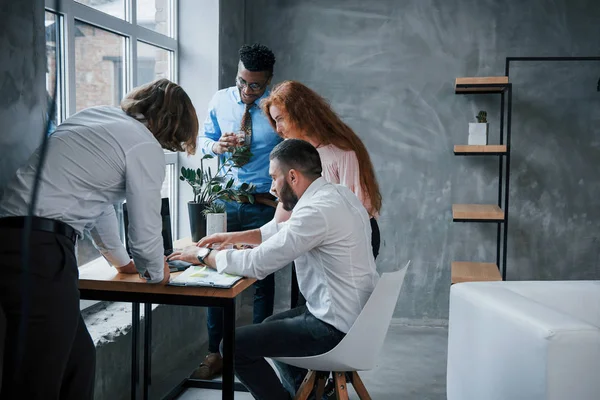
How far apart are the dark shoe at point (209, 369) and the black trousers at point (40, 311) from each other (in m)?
1.57

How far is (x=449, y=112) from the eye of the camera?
14.0ft

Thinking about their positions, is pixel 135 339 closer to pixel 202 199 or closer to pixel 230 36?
pixel 202 199

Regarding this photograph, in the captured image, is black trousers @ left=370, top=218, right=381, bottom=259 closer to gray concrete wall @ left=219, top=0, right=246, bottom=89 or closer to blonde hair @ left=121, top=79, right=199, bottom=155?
blonde hair @ left=121, top=79, right=199, bottom=155

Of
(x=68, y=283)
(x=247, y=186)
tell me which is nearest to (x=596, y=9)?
(x=247, y=186)

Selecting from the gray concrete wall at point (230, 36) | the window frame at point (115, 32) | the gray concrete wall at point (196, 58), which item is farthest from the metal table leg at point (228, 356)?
the gray concrete wall at point (230, 36)

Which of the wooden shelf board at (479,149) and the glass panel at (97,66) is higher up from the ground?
the glass panel at (97,66)

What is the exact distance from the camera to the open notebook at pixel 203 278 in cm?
207

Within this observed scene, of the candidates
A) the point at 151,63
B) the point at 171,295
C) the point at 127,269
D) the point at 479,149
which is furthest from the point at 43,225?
the point at 479,149

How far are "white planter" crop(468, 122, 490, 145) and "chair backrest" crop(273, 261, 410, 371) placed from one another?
6.81 feet

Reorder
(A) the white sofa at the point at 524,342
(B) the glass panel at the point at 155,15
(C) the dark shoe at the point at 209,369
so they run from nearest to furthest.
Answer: (A) the white sofa at the point at 524,342 < (C) the dark shoe at the point at 209,369 < (B) the glass panel at the point at 155,15

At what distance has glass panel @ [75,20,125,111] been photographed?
2.73m

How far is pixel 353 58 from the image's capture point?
14.3 feet

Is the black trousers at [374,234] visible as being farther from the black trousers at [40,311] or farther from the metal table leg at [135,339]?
the black trousers at [40,311]

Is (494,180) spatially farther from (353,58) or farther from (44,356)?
(44,356)
